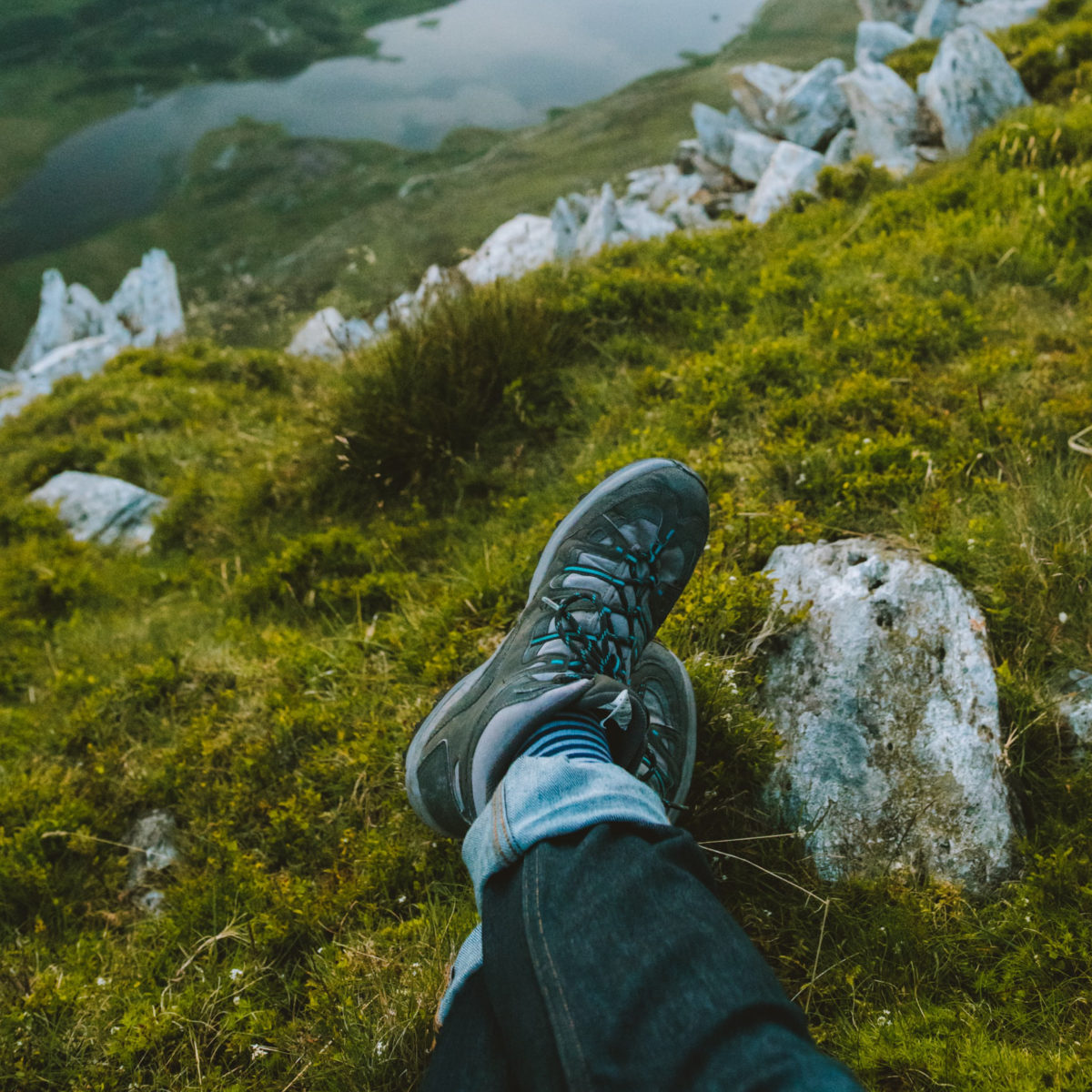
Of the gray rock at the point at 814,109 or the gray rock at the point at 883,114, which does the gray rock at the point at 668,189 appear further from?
the gray rock at the point at 883,114

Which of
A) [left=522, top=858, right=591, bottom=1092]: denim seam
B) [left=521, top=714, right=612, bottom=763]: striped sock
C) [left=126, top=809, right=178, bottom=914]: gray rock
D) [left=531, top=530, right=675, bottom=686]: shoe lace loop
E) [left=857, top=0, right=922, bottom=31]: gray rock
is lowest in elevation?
[left=126, top=809, right=178, bottom=914]: gray rock

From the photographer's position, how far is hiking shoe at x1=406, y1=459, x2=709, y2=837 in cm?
165

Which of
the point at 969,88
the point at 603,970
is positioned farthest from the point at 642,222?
the point at 603,970

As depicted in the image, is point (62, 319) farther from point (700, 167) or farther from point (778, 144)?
point (778, 144)

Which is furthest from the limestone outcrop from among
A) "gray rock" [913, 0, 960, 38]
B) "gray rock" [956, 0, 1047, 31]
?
"gray rock" [956, 0, 1047, 31]

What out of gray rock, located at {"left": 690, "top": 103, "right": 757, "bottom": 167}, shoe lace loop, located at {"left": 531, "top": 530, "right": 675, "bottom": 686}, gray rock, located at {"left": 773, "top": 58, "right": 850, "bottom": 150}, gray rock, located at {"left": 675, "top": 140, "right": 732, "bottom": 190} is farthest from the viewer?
gray rock, located at {"left": 690, "top": 103, "right": 757, "bottom": 167}

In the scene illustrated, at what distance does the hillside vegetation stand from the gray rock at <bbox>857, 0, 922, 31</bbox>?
25.1 meters

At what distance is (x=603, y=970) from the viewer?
3.61 ft

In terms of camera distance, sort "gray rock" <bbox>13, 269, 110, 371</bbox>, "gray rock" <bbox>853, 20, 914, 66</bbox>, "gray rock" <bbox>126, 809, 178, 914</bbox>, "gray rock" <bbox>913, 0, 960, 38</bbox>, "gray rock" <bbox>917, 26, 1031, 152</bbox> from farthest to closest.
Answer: "gray rock" <bbox>13, 269, 110, 371</bbox>
"gray rock" <bbox>913, 0, 960, 38</bbox>
"gray rock" <bbox>853, 20, 914, 66</bbox>
"gray rock" <bbox>917, 26, 1031, 152</bbox>
"gray rock" <bbox>126, 809, 178, 914</bbox>

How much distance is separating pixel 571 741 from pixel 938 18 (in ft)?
72.9

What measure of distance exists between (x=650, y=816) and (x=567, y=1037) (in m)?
0.43

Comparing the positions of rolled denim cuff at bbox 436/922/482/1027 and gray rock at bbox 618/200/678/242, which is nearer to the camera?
rolled denim cuff at bbox 436/922/482/1027

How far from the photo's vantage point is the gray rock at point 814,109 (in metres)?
10.8

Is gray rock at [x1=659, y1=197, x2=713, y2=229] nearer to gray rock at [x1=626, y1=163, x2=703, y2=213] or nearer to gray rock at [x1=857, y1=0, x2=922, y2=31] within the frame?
gray rock at [x1=626, y1=163, x2=703, y2=213]
